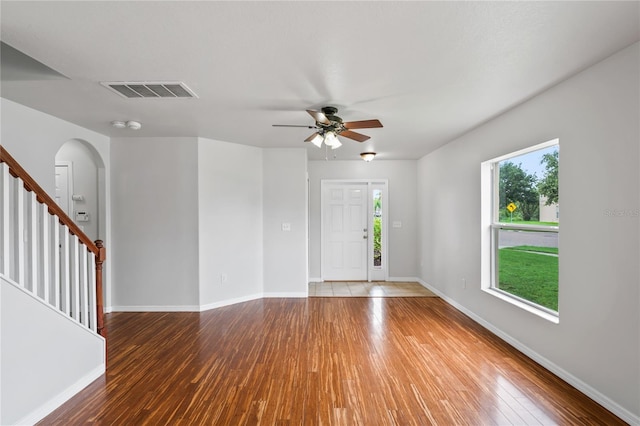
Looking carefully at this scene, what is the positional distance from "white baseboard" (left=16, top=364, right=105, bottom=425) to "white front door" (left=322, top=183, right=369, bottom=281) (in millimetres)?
4365

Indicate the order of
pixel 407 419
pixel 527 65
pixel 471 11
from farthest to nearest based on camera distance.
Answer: pixel 527 65 < pixel 407 419 < pixel 471 11

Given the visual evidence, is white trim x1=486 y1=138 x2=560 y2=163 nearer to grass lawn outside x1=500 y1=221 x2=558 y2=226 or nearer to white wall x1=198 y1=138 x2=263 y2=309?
grass lawn outside x1=500 y1=221 x2=558 y2=226

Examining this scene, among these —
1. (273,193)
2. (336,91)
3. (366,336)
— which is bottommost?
(366,336)

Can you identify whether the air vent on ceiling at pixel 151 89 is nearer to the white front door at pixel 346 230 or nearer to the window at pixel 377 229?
the white front door at pixel 346 230

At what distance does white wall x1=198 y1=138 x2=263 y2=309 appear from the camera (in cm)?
461

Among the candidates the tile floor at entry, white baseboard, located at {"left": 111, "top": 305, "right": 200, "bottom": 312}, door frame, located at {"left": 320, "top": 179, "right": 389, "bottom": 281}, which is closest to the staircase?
white baseboard, located at {"left": 111, "top": 305, "right": 200, "bottom": 312}

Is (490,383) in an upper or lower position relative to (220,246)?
lower

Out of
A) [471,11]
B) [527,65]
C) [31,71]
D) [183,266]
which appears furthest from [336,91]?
[183,266]

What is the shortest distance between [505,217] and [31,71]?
4.73m

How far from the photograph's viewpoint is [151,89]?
8.88ft

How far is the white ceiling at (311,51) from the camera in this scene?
1.69 metres

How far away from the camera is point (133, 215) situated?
4.54 m

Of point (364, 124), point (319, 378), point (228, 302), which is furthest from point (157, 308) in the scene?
point (364, 124)

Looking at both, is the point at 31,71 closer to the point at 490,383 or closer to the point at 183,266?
the point at 183,266
